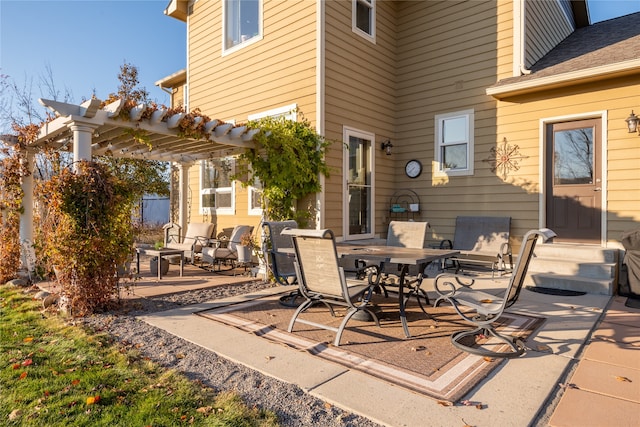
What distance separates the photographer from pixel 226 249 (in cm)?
677

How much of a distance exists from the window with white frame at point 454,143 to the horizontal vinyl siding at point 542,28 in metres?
1.41

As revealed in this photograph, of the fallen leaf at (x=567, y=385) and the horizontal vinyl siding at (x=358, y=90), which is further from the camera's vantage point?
the horizontal vinyl siding at (x=358, y=90)

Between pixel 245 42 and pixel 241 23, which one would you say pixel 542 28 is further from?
pixel 241 23

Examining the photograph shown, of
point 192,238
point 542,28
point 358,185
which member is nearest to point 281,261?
point 358,185

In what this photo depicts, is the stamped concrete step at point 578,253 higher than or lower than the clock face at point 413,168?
lower

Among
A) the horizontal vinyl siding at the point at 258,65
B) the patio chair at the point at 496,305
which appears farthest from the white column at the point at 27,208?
the patio chair at the point at 496,305

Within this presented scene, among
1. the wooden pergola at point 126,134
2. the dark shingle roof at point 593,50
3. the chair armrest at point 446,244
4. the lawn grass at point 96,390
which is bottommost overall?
the lawn grass at point 96,390

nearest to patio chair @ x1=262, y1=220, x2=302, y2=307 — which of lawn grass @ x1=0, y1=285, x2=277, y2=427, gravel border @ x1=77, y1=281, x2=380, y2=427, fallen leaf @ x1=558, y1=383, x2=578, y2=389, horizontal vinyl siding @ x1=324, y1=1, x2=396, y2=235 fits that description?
gravel border @ x1=77, y1=281, x2=380, y2=427

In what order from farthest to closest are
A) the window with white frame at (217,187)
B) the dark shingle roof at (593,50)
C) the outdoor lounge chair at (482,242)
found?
the window with white frame at (217,187), the outdoor lounge chair at (482,242), the dark shingle roof at (593,50)

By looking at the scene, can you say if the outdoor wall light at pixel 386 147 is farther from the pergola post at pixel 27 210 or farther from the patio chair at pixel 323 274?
the pergola post at pixel 27 210

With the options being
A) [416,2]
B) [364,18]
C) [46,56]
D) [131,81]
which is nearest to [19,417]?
[364,18]

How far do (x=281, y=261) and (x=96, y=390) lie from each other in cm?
248

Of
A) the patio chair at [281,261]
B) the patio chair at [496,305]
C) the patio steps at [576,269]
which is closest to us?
the patio chair at [496,305]

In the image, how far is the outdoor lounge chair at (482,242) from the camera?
653cm
